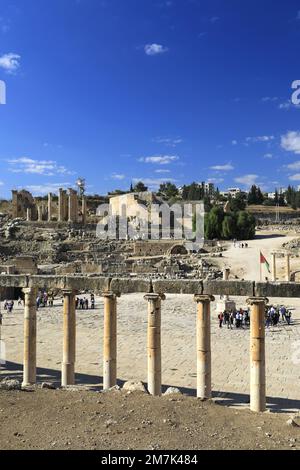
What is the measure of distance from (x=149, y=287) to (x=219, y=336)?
11.5m

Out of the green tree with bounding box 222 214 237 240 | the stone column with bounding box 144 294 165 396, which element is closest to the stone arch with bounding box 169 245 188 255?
the green tree with bounding box 222 214 237 240

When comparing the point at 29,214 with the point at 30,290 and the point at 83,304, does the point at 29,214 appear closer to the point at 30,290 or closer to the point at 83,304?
the point at 83,304

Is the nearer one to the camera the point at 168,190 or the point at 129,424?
the point at 129,424

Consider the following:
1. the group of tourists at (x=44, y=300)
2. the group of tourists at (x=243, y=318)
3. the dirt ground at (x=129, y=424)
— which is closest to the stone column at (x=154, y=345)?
the dirt ground at (x=129, y=424)

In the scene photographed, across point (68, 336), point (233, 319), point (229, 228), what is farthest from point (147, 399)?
point (229, 228)

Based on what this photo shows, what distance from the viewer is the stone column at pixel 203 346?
12.4 meters

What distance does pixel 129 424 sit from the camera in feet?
29.1

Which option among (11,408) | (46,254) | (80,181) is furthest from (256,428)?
(80,181)

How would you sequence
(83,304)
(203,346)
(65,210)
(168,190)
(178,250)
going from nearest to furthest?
(203,346), (83,304), (178,250), (65,210), (168,190)

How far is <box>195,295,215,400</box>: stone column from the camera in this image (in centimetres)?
1238

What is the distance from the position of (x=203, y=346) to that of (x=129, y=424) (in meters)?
4.08

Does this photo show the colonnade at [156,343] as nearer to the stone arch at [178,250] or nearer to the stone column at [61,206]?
the stone arch at [178,250]

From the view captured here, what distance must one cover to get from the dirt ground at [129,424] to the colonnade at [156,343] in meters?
1.47
